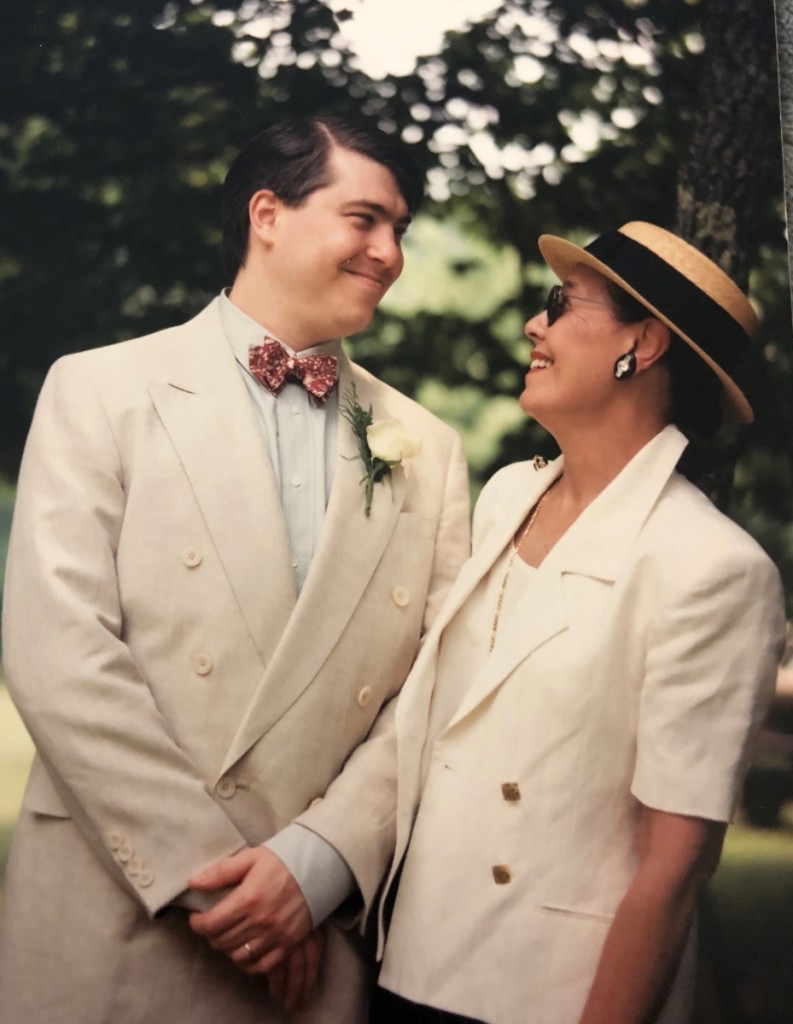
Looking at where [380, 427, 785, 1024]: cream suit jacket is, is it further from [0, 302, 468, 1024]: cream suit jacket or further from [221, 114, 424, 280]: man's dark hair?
[221, 114, 424, 280]: man's dark hair

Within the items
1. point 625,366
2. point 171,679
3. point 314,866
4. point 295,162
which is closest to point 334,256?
point 295,162

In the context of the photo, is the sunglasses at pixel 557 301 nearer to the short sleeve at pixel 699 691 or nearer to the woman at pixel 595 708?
the woman at pixel 595 708

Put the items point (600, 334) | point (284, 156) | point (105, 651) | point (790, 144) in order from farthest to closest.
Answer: point (790, 144), point (284, 156), point (600, 334), point (105, 651)

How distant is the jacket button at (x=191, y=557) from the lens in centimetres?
194

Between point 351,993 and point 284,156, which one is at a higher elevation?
point 284,156

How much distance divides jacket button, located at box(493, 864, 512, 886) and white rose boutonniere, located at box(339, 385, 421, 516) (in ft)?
2.06

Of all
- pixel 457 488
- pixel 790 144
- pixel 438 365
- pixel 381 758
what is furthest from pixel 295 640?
pixel 790 144

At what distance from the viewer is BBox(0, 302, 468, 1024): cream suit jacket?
186 cm

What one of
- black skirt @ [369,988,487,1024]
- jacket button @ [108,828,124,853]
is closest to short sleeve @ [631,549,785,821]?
black skirt @ [369,988,487,1024]

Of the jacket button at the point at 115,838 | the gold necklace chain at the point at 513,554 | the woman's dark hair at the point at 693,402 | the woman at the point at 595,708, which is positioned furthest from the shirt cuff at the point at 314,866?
the woman's dark hair at the point at 693,402

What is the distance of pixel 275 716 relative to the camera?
76.4 inches

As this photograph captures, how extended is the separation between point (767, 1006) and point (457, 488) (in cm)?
105

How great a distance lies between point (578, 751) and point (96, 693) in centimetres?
77

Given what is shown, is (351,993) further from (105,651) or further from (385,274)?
(385,274)
